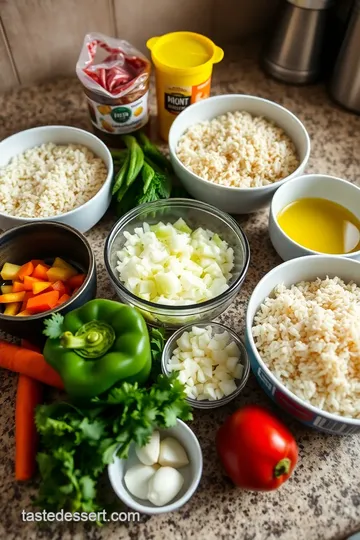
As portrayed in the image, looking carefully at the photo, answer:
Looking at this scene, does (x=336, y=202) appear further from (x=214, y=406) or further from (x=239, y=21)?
(x=239, y=21)

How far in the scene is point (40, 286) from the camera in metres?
1.07

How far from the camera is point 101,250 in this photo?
4.18 feet

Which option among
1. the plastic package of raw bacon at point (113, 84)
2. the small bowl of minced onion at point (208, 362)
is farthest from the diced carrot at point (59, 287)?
the plastic package of raw bacon at point (113, 84)

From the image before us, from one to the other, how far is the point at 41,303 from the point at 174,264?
30cm

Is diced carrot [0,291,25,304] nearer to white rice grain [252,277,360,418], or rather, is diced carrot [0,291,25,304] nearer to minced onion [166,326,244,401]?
minced onion [166,326,244,401]

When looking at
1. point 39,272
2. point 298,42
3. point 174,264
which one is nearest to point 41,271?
point 39,272

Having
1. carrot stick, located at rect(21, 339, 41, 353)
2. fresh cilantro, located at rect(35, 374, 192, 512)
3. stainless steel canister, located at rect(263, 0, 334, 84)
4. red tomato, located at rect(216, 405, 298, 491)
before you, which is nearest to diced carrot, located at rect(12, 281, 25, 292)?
carrot stick, located at rect(21, 339, 41, 353)

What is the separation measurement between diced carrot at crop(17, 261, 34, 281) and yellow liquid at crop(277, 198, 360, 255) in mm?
609

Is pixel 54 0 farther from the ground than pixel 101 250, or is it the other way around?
pixel 54 0

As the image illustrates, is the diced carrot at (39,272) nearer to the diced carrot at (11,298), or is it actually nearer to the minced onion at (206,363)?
the diced carrot at (11,298)

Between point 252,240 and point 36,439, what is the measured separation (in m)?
0.71

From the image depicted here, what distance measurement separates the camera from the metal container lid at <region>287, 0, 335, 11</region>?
56.5 inches

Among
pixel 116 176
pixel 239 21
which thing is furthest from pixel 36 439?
pixel 239 21

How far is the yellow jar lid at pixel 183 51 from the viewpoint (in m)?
1.35
